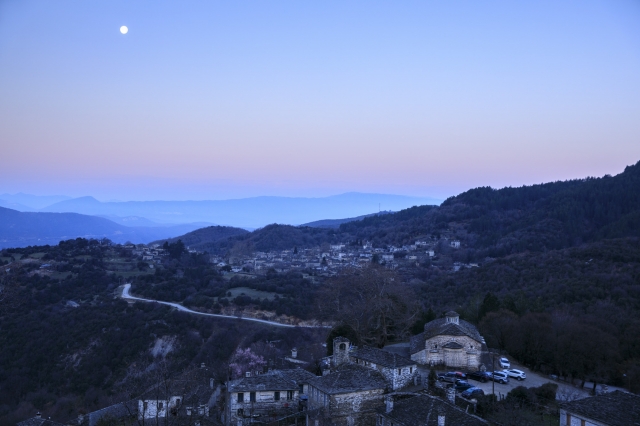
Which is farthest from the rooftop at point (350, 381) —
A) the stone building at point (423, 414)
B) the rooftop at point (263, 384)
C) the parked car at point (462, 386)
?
the parked car at point (462, 386)

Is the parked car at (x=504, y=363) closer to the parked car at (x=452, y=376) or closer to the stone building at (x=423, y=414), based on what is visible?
the parked car at (x=452, y=376)

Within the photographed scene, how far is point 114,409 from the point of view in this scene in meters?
22.6

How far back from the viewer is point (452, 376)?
19.8m

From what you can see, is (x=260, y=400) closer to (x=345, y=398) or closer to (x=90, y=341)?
(x=345, y=398)

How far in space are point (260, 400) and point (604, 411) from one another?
36.9ft

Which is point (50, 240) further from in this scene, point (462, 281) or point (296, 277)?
point (462, 281)

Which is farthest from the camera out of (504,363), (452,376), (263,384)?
(504,363)

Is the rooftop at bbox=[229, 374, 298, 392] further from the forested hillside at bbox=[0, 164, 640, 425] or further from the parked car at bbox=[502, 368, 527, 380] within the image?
Answer: the parked car at bbox=[502, 368, 527, 380]

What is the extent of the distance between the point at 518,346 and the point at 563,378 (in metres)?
2.42


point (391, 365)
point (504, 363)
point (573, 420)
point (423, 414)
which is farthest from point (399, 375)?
point (504, 363)

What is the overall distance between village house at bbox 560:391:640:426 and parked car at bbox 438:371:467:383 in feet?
17.0

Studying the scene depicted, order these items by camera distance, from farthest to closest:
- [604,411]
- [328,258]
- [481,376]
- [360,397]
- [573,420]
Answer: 1. [328,258]
2. [481,376]
3. [360,397]
4. [573,420]
5. [604,411]

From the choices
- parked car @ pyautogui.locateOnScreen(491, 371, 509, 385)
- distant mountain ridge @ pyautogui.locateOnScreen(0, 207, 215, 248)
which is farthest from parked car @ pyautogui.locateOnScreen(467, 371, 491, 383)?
distant mountain ridge @ pyautogui.locateOnScreen(0, 207, 215, 248)

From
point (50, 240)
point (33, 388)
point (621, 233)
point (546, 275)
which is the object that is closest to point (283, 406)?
point (33, 388)
